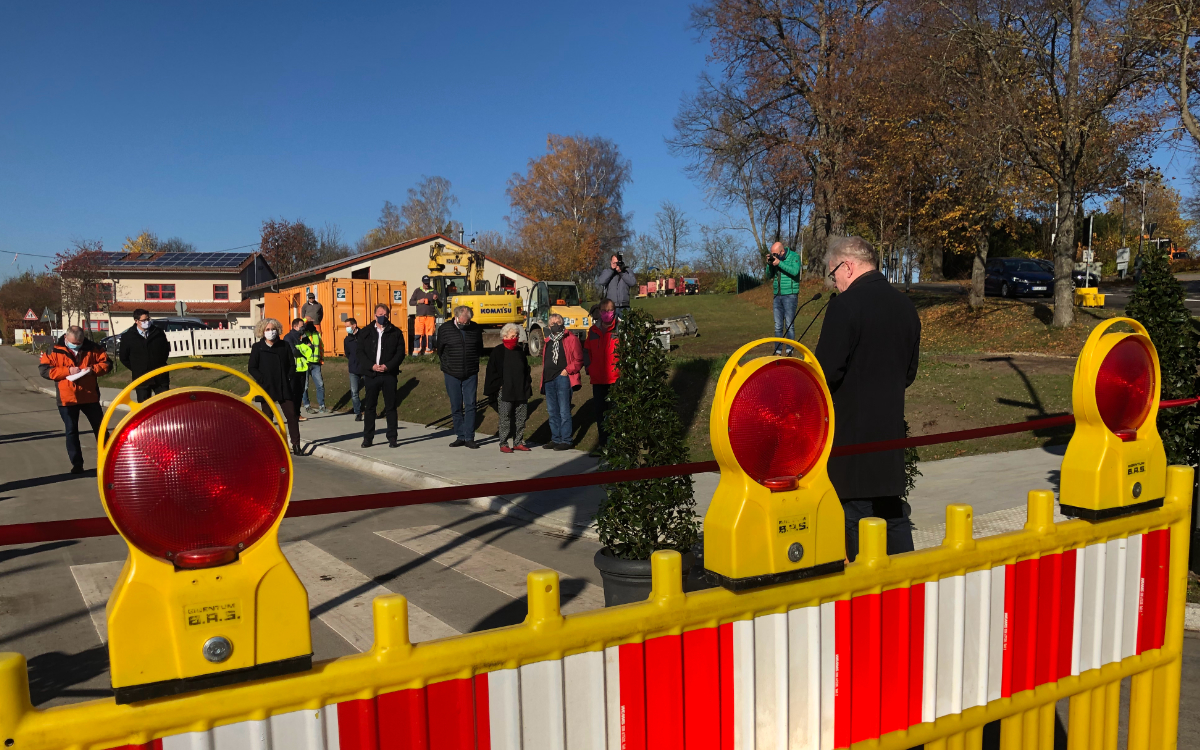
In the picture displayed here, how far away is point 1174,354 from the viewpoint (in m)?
6.16

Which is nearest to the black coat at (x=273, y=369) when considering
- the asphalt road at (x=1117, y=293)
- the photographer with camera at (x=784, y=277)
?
the photographer with camera at (x=784, y=277)

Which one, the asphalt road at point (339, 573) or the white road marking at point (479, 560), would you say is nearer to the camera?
the asphalt road at point (339, 573)

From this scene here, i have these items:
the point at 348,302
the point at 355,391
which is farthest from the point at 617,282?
the point at 348,302

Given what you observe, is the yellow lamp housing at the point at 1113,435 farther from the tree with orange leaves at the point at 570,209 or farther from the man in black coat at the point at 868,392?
the tree with orange leaves at the point at 570,209

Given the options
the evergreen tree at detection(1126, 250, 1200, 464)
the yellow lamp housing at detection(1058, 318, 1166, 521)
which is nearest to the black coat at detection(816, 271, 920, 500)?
the yellow lamp housing at detection(1058, 318, 1166, 521)

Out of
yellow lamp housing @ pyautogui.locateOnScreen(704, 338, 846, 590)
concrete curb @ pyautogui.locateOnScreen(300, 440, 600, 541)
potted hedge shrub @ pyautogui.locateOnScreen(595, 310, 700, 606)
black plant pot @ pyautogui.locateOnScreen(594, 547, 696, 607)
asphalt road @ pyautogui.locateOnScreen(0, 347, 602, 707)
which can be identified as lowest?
concrete curb @ pyautogui.locateOnScreen(300, 440, 600, 541)

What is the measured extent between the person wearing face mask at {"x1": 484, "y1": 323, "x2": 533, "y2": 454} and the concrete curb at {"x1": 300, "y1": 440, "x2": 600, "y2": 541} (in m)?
1.73

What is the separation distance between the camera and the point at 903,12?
27.5 metres

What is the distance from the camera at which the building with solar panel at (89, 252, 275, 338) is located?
2559 inches

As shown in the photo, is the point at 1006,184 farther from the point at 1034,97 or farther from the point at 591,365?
the point at 591,365

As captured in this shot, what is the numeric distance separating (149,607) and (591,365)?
10.3 m

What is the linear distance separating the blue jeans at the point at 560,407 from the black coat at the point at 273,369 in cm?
363

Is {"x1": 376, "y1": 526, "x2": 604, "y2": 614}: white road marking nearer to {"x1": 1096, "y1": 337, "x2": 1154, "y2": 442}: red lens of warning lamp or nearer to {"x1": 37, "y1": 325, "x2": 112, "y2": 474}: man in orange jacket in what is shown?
{"x1": 1096, "y1": 337, "x2": 1154, "y2": 442}: red lens of warning lamp

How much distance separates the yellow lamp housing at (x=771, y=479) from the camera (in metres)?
2.16
